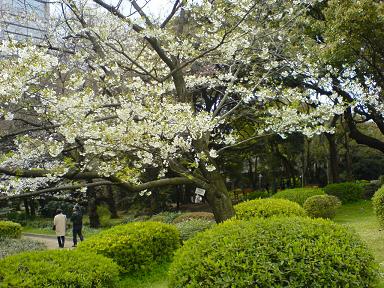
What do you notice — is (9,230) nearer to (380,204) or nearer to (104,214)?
(104,214)

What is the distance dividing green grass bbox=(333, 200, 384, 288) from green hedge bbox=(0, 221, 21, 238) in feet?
40.9

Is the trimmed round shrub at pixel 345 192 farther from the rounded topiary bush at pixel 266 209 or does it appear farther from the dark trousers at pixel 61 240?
the dark trousers at pixel 61 240

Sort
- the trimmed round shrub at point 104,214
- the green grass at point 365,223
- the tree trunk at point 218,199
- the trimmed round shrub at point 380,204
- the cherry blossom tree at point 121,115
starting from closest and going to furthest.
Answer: the cherry blossom tree at point 121,115, the tree trunk at point 218,199, the green grass at point 365,223, the trimmed round shrub at point 380,204, the trimmed round shrub at point 104,214

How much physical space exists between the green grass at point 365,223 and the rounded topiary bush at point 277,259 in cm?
93

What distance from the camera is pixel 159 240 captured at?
826 centimetres

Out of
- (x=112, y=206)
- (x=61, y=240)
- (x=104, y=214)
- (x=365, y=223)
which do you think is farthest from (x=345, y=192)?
(x=104, y=214)

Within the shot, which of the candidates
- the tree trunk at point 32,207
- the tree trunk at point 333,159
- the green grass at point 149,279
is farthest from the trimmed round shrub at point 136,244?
the tree trunk at point 32,207

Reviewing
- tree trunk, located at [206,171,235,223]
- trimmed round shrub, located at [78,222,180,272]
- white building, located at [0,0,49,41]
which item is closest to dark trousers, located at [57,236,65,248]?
trimmed round shrub, located at [78,222,180,272]

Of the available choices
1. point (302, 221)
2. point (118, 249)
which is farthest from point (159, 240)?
point (302, 221)

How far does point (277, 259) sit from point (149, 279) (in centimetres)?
418

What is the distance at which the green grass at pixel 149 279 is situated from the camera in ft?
24.0

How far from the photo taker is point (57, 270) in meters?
5.40

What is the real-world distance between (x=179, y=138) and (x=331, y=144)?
50.0 feet

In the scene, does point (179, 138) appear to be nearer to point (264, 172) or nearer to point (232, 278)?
point (232, 278)
